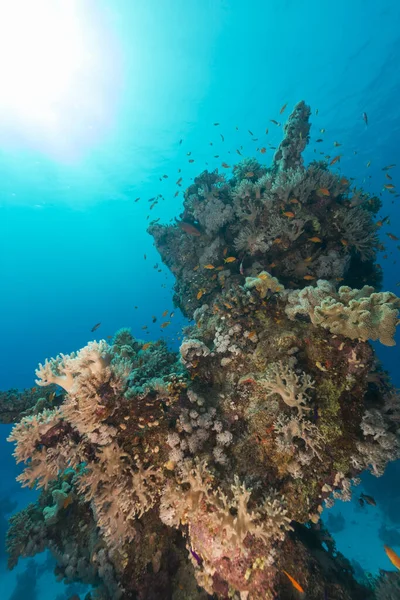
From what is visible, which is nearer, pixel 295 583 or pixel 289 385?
pixel 295 583

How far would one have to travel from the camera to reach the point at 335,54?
28.0m

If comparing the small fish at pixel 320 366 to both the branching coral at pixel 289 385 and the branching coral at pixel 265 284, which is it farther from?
the branching coral at pixel 265 284

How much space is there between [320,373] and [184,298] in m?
8.39

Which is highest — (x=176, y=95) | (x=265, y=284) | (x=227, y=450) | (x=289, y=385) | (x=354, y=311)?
(x=176, y=95)

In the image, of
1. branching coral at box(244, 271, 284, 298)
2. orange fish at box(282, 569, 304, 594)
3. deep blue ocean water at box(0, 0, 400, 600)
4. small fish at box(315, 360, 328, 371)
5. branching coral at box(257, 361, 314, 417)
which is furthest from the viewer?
deep blue ocean water at box(0, 0, 400, 600)

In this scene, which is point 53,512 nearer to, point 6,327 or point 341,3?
point 341,3

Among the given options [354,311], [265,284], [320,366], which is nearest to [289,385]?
[320,366]

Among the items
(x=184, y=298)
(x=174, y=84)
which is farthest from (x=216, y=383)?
(x=174, y=84)

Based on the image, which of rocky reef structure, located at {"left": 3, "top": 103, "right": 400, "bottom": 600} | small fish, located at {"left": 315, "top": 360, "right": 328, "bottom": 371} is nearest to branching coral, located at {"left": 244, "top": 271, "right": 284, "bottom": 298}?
rocky reef structure, located at {"left": 3, "top": 103, "right": 400, "bottom": 600}

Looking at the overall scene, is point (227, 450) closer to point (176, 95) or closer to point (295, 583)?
point (295, 583)

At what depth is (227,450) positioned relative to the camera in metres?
5.06

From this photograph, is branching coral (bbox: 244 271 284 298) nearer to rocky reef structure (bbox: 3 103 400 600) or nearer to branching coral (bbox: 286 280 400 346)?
rocky reef structure (bbox: 3 103 400 600)

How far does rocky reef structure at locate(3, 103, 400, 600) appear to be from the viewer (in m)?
4.34

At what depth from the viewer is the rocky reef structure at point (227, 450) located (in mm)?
4344
